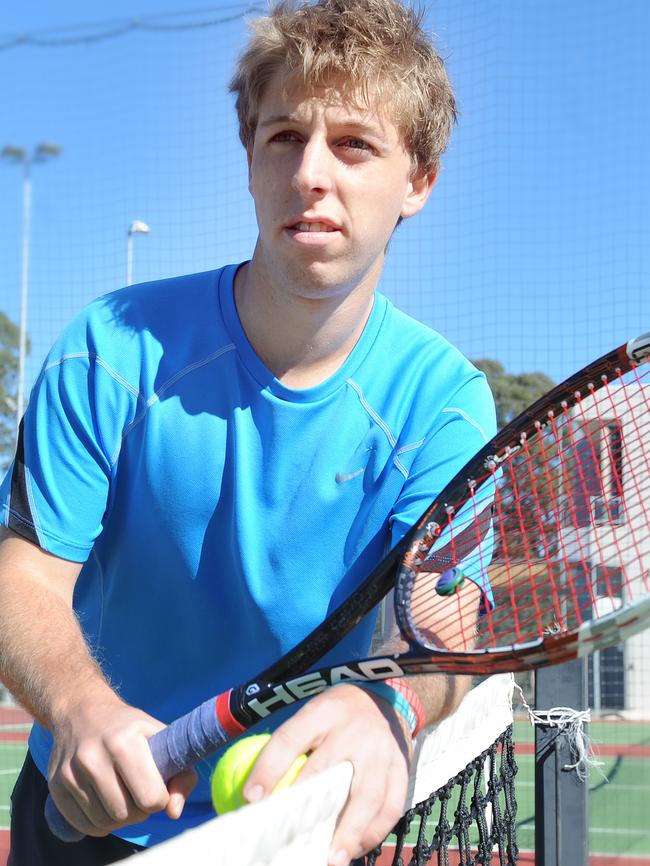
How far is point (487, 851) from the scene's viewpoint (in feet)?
6.63

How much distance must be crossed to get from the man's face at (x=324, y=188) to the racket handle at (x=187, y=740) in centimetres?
63

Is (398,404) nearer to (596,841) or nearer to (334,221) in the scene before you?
(334,221)

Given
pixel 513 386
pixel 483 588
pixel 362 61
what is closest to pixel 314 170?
pixel 362 61

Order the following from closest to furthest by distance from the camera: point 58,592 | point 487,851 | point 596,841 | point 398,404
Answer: point 58,592 → point 398,404 → point 487,851 → point 596,841

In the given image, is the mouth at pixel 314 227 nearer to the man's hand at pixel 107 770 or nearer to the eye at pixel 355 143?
the eye at pixel 355 143

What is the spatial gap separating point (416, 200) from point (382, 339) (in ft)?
0.85

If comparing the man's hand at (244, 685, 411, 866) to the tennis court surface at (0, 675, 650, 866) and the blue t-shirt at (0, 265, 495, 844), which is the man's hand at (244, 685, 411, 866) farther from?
the blue t-shirt at (0, 265, 495, 844)

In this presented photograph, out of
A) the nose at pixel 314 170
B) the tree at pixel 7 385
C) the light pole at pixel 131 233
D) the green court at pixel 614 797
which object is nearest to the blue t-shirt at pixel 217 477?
the nose at pixel 314 170

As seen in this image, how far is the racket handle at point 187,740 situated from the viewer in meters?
1.28

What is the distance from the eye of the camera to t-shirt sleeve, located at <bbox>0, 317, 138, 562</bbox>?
61.8 inches

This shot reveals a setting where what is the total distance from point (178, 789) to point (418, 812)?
1.85ft

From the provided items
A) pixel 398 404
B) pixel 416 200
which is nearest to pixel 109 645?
pixel 398 404

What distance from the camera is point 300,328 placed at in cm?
169

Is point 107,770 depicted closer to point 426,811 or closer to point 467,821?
point 426,811
